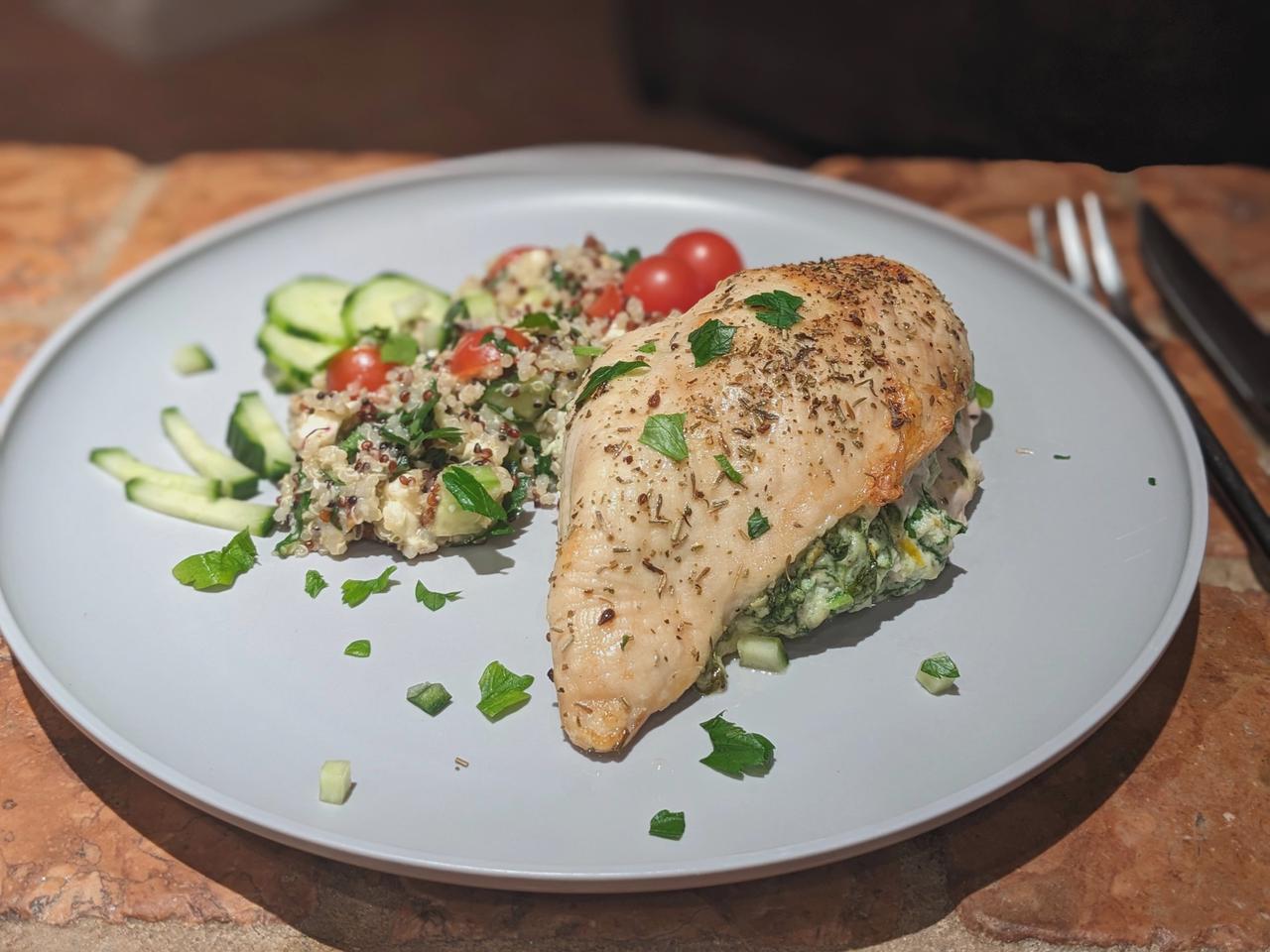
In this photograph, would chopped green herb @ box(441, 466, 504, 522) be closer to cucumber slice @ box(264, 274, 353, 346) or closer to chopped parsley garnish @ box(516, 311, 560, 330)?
chopped parsley garnish @ box(516, 311, 560, 330)

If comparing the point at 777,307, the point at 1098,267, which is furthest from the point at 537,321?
the point at 1098,267

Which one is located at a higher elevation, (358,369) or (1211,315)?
(358,369)

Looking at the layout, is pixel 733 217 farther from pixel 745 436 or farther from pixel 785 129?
pixel 785 129

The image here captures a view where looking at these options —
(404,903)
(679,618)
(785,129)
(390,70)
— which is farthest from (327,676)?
(390,70)

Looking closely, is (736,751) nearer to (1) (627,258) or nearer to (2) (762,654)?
(2) (762,654)

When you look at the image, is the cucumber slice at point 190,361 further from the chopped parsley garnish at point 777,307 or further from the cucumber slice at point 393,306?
the chopped parsley garnish at point 777,307

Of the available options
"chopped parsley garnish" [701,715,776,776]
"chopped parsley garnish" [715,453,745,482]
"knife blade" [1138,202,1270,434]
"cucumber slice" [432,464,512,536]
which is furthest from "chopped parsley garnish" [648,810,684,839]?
"knife blade" [1138,202,1270,434]

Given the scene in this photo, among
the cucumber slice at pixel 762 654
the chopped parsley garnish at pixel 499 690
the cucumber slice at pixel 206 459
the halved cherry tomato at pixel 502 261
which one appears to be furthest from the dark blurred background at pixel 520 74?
the chopped parsley garnish at pixel 499 690
